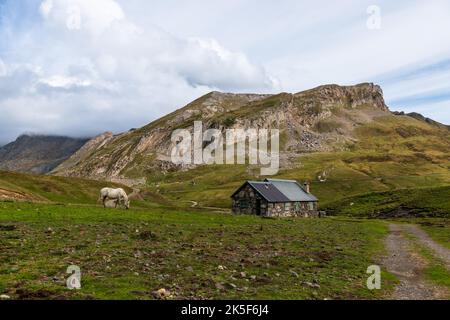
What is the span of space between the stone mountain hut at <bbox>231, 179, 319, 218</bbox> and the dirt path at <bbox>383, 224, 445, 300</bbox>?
2380 inches

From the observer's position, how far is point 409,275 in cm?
2809

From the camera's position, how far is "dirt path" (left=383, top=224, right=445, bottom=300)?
21.8 meters

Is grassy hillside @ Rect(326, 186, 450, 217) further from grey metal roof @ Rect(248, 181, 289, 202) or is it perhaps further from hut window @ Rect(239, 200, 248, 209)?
hut window @ Rect(239, 200, 248, 209)

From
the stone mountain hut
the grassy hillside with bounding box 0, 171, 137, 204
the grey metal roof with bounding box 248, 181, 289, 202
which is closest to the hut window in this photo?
the stone mountain hut

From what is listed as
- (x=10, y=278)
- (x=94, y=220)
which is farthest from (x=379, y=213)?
(x=10, y=278)

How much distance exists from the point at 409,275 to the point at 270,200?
7463cm

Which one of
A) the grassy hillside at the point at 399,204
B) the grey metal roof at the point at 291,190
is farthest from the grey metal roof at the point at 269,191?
the grassy hillside at the point at 399,204

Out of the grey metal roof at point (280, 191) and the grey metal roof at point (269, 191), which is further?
the grey metal roof at point (280, 191)

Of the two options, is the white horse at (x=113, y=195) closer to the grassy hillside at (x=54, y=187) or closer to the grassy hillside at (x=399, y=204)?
the grassy hillside at (x=54, y=187)

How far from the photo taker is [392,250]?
Result: 41969mm

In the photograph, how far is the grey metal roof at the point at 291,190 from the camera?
369ft

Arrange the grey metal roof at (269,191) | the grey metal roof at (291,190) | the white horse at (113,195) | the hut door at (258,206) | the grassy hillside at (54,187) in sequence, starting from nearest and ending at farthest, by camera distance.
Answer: the white horse at (113,195), the grassy hillside at (54,187), the grey metal roof at (269,191), the hut door at (258,206), the grey metal roof at (291,190)
